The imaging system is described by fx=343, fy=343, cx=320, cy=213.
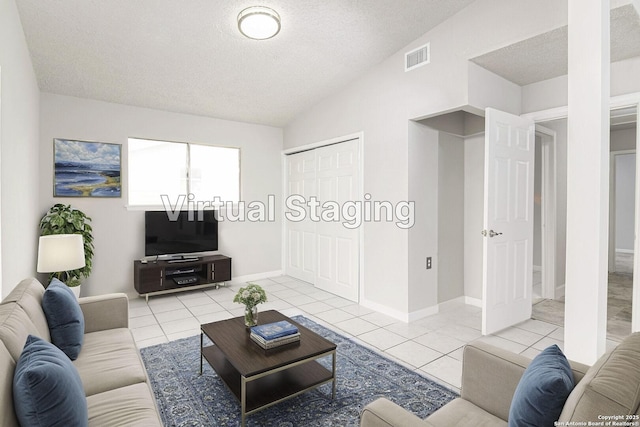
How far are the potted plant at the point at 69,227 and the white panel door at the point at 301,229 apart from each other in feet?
9.40

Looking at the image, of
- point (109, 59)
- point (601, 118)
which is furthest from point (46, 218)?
point (601, 118)

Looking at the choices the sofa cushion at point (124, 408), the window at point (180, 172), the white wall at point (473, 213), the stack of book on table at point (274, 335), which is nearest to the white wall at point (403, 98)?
the white wall at point (473, 213)

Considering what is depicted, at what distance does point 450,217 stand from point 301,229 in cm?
236

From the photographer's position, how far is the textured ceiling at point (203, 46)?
3008 mm

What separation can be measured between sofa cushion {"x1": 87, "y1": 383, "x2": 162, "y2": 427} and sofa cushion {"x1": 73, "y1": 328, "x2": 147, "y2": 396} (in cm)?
8

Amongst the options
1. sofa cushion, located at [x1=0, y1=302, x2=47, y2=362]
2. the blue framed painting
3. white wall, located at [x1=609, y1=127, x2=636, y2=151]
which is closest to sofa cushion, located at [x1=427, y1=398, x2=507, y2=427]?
sofa cushion, located at [x1=0, y1=302, x2=47, y2=362]

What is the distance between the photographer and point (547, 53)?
3094 millimetres

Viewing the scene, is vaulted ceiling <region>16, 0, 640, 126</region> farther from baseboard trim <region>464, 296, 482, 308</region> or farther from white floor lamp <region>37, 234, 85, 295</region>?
baseboard trim <region>464, 296, 482, 308</region>

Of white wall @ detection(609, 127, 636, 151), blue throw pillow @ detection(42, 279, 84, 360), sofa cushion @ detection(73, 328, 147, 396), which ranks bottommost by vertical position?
sofa cushion @ detection(73, 328, 147, 396)

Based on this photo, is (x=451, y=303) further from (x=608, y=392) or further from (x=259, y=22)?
(x=259, y=22)

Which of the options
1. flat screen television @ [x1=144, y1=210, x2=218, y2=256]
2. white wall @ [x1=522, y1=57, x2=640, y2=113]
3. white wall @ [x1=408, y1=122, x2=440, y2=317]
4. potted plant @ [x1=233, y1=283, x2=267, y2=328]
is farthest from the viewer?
flat screen television @ [x1=144, y1=210, x2=218, y2=256]

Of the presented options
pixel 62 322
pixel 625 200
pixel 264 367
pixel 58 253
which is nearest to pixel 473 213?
pixel 264 367

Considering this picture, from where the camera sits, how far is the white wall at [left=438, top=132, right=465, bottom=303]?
4.19 meters

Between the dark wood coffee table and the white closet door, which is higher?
the white closet door
